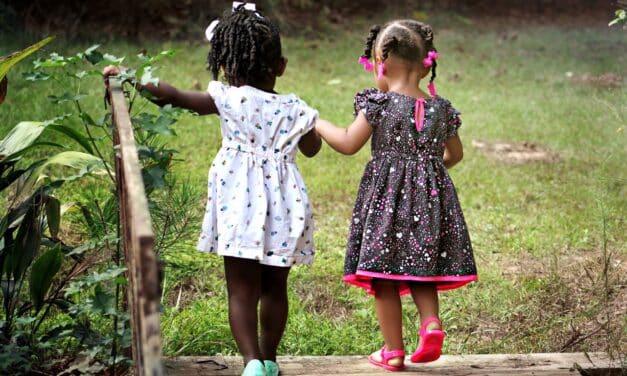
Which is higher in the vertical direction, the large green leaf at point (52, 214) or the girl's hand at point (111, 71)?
the girl's hand at point (111, 71)

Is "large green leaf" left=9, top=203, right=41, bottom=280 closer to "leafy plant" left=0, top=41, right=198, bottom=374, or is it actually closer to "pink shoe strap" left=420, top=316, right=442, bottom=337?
"leafy plant" left=0, top=41, right=198, bottom=374

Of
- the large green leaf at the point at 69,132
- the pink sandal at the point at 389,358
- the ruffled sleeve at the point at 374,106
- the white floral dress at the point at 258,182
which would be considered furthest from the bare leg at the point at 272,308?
the large green leaf at the point at 69,132

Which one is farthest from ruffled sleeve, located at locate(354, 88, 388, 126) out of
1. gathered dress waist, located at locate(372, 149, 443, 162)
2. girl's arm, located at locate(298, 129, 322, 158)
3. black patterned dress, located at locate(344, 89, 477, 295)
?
girl's arm, located at locate(298, 129, 322, 158)

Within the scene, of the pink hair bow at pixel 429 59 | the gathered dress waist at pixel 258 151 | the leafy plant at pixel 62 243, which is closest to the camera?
the leafy plant at pixel 62 243

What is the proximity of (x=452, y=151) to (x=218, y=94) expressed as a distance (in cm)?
97

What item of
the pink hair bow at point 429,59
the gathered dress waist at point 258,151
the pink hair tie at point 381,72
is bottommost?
the gathered dress waist at point 258,151

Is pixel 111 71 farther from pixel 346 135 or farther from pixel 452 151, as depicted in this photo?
pixel 452 151

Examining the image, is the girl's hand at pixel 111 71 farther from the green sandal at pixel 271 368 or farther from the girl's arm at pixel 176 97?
the green sandal at pixel 271 368

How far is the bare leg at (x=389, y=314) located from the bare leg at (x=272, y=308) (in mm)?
380

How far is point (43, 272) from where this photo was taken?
11.5 ft

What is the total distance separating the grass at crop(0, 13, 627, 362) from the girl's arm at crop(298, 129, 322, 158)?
22.7 inches

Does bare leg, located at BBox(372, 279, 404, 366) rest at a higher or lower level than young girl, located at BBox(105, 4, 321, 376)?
lower

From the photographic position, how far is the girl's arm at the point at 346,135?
12.1ft

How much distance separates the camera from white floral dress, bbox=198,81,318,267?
3.30 metres
